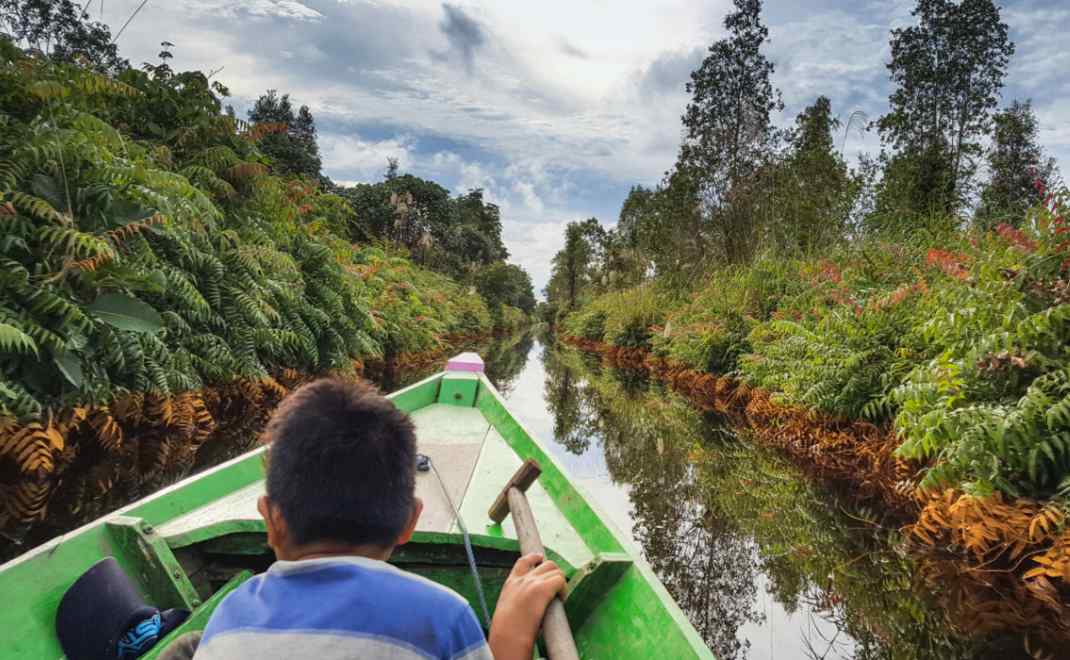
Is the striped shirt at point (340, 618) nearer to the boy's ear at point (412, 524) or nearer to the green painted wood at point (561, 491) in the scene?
the boy's ear at point (412, 524)

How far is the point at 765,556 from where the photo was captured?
3.44m

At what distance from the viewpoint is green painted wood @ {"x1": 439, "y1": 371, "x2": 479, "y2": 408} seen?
448 cm

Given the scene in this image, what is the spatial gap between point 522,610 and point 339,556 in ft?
1.74

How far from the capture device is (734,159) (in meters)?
18.5

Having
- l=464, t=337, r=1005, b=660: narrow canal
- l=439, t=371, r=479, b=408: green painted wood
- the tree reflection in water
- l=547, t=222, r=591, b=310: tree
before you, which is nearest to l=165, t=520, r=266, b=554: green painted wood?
l=464, t=337, r=1005, b=660: narrow canal

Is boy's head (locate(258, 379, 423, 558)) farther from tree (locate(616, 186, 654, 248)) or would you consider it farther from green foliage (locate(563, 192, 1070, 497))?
tree (locate(616, 186, 654, 248))

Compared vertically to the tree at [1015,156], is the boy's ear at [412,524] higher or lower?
lower

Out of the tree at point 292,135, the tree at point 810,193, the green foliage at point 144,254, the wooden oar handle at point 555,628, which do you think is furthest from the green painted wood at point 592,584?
the tree at point 292,135

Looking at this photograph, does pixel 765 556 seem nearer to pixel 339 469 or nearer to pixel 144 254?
pixel 339 469

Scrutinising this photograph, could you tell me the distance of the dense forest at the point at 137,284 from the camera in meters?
3.74

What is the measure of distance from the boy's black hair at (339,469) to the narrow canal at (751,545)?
146cm

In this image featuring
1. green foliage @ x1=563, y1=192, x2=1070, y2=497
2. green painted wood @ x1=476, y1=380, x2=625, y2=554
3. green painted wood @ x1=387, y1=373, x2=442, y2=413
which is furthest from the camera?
green painted wood @ x1=387, y1=373, x2=442, y2=413

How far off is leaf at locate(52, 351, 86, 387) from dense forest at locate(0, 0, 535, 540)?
0.04 ft

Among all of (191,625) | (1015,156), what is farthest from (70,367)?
(1015,156)
